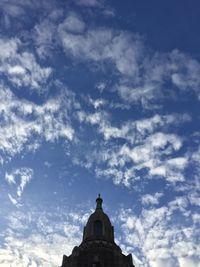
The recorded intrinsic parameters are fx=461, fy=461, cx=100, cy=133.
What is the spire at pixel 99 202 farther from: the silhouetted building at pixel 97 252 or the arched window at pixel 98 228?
the silhouetted building at pixel 97 252

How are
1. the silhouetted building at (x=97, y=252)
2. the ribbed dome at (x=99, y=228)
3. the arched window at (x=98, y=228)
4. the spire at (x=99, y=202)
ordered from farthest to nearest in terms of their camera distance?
the spire at (x=99, y=202) < the arched window at (x=98, y=228) < the ribbed dome at (x=99, y=228) < the silhouetted building at (x=97, y=252)

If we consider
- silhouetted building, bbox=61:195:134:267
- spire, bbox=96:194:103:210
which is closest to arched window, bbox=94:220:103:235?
silhouetted building, bbox=61:195:134:267

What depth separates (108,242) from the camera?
48.8 m

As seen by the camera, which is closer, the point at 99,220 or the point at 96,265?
the point at 96,265

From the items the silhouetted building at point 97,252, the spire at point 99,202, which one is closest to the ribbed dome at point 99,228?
the silhouetted building at point 97,252

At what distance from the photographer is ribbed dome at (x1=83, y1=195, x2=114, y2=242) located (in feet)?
163

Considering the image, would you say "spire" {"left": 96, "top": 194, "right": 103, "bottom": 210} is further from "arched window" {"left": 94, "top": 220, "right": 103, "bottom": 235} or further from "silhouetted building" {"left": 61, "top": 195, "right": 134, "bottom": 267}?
"silhouetted building" {"left": 61, "top": 195, "right": 134, "bottom": 267}

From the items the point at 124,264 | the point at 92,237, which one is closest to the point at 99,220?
the point at 92,237

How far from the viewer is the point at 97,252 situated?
47125 millimetres

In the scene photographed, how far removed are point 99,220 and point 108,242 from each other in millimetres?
3893

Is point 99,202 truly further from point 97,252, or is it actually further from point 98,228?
point 97,252

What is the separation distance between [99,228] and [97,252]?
438cm

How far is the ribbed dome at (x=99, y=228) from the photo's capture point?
49625 millimetres

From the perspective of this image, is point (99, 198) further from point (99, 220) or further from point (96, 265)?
point (96, 265)
